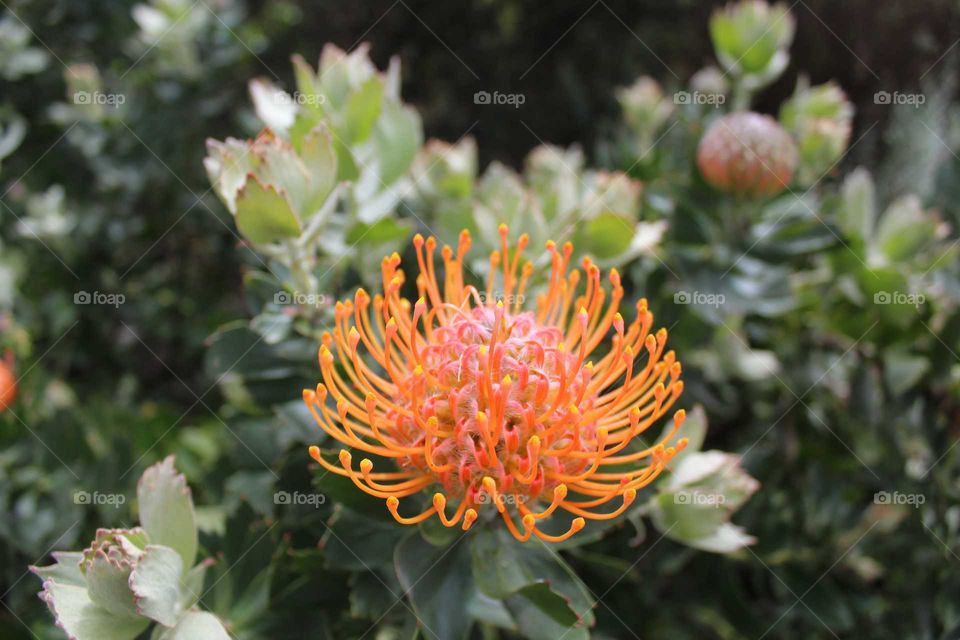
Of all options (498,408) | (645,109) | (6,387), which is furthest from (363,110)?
(6,387)

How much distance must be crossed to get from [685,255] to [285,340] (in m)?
0.76

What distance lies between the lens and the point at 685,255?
4.66 feet

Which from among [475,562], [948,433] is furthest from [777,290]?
[475,562]

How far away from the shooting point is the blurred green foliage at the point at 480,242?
1.09 metres

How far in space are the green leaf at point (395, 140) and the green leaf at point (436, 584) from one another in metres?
0.58

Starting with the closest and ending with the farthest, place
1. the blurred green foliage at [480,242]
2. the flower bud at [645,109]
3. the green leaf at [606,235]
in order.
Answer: the blurred green foliage at [480,242], the green leaf at [606,235], the flower bud at [645,109]

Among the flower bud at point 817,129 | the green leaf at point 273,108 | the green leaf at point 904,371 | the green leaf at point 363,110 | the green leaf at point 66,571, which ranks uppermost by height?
the green leaf at point 273,108

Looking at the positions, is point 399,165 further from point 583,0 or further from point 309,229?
point 583,0

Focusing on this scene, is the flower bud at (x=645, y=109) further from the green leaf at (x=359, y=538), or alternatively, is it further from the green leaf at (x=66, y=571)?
the green leaf at (x=66, y=571)

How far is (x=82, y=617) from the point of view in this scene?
0.80 meters

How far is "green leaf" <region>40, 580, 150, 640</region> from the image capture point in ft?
2.54

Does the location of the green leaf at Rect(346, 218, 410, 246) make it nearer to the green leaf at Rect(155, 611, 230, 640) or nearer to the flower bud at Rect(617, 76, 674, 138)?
the green leaf at Rect(155, 611, 230, 640)

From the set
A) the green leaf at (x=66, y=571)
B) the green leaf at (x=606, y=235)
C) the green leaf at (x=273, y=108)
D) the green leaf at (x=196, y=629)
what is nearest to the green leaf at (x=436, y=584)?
the green leaf at (x=196, y=629)

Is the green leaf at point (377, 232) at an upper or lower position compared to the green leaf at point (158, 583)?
upper
